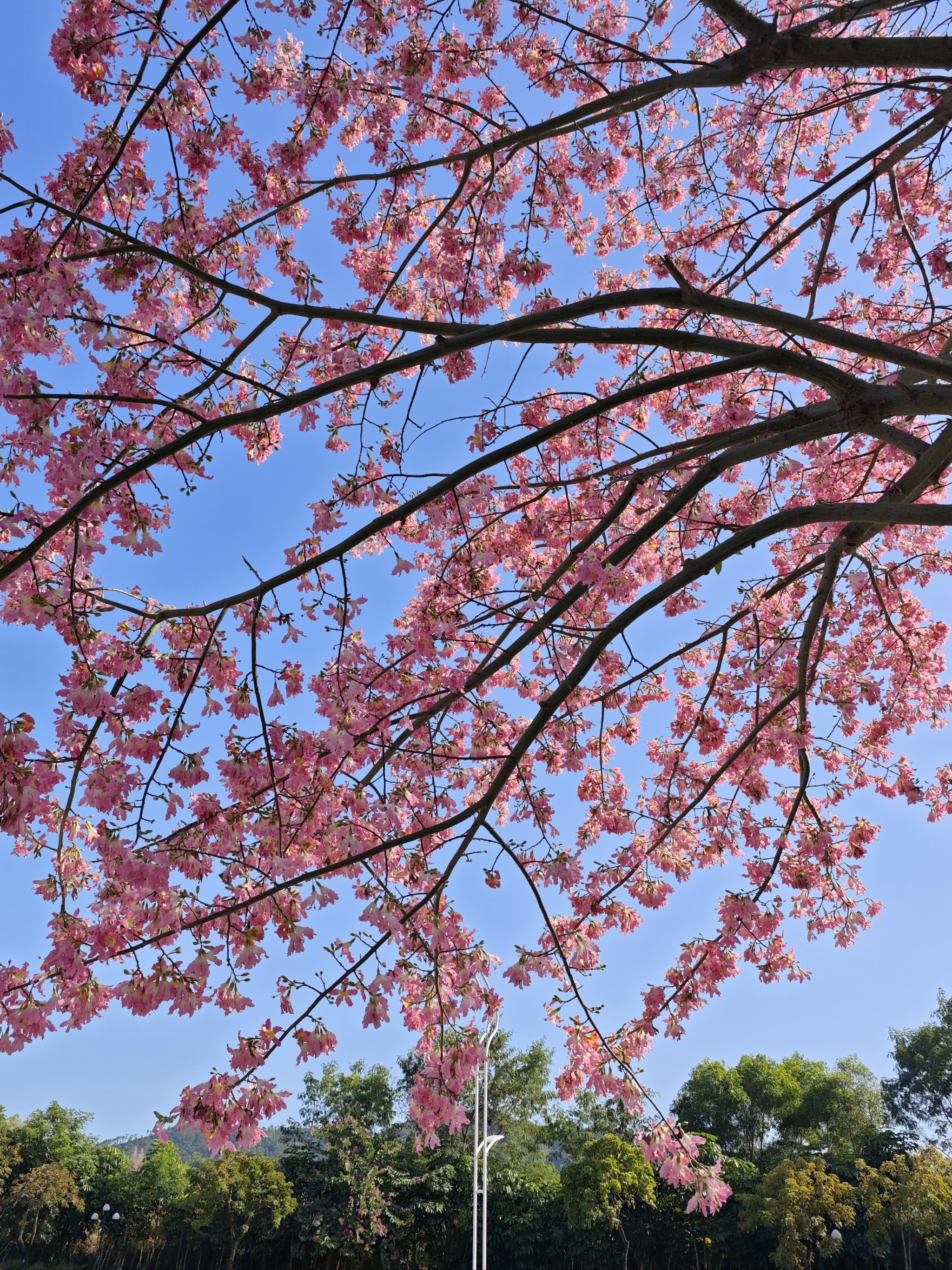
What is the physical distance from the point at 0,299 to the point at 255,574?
1228mm

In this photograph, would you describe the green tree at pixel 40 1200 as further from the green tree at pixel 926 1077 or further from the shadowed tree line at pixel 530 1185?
the green tree at pixel 926 1077

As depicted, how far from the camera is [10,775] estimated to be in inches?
92.3

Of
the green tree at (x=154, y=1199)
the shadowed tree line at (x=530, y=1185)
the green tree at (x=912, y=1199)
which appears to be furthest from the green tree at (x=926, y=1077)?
the green tree at (x=154, y=1199)

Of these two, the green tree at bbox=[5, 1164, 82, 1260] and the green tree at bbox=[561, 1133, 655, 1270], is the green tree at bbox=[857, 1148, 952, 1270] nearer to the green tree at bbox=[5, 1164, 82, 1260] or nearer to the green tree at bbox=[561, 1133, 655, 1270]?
the green tree at bbox=[561, 1133, 655, 1270]

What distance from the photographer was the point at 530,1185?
1919 centimetres

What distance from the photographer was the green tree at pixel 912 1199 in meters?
14.0

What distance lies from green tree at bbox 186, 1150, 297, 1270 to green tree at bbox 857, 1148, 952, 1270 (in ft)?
41.3

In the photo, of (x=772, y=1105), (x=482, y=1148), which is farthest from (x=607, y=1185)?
(x=772, y=1105)

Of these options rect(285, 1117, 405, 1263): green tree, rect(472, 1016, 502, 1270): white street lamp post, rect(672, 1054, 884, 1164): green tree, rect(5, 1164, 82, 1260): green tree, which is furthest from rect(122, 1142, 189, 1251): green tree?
rect(672, 1054, 884, 1164): green tree

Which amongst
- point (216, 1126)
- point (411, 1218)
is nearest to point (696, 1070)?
point (411, 1218)

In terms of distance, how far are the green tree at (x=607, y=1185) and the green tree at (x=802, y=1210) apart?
1.98 metres

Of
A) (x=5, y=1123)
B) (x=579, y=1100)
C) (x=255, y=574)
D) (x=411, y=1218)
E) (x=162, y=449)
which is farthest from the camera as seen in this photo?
(x=5, y=1123)

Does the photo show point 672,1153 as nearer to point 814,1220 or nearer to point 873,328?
point 873,328

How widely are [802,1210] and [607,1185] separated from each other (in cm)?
352
